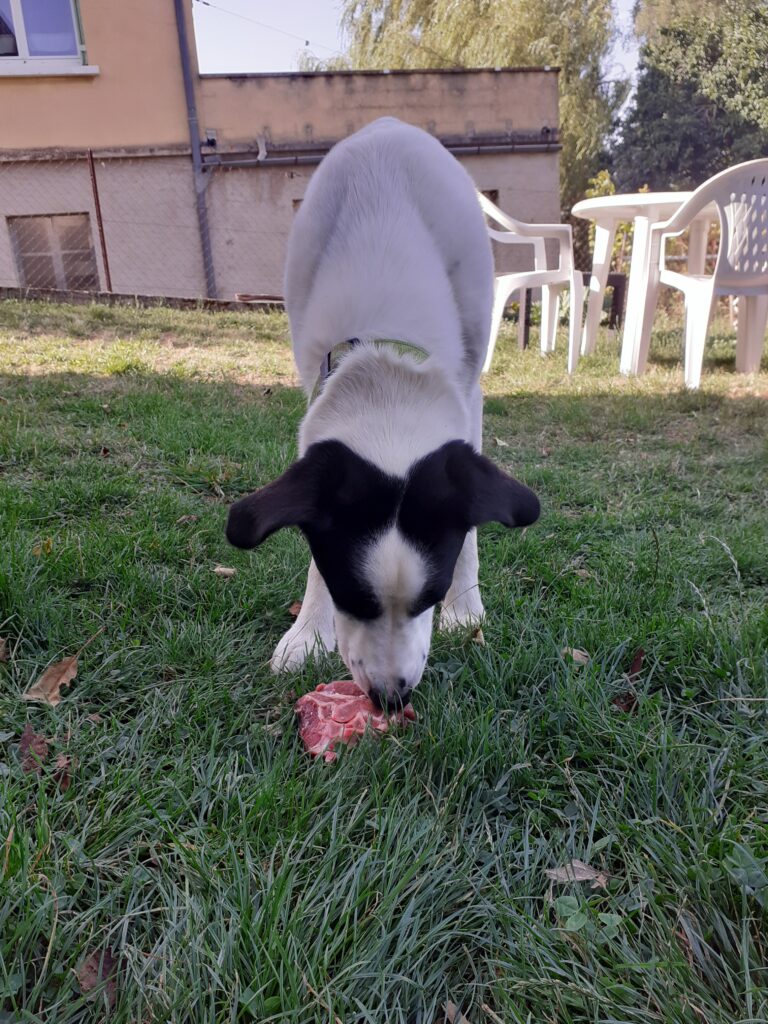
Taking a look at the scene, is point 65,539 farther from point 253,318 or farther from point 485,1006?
point 253,318

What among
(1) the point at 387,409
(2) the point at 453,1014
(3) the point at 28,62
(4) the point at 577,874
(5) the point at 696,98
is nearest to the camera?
(2) the point at 453,1014

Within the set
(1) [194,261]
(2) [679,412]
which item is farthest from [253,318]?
(2) [679,412]

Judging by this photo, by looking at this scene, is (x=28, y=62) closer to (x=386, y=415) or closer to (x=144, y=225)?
(x=144, y=225)

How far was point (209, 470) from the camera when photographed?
338 cm

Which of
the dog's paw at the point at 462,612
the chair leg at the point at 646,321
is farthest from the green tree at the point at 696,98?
the dog's paw at the point at 462,612

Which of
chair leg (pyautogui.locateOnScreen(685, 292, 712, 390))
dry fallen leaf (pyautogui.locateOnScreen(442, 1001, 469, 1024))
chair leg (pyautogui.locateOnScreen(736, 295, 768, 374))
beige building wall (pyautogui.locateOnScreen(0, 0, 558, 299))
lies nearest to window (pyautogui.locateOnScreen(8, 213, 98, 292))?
beige building wall (pyautogui.locateOnScreen(0, 0, 558, 299))

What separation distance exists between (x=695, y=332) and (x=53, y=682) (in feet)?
17.1

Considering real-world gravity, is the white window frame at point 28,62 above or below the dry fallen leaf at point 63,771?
above

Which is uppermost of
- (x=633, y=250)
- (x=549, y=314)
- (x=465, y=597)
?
(x=633, y=250)

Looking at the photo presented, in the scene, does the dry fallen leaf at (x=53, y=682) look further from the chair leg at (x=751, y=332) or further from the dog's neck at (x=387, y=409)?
the chair leg at (x=751, y=332)

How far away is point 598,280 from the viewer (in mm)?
6754

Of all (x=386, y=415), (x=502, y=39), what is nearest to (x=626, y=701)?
(x=386, y=415)

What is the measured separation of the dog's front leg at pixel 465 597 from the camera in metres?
2.18

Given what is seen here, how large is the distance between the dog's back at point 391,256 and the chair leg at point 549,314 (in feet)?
15.0
